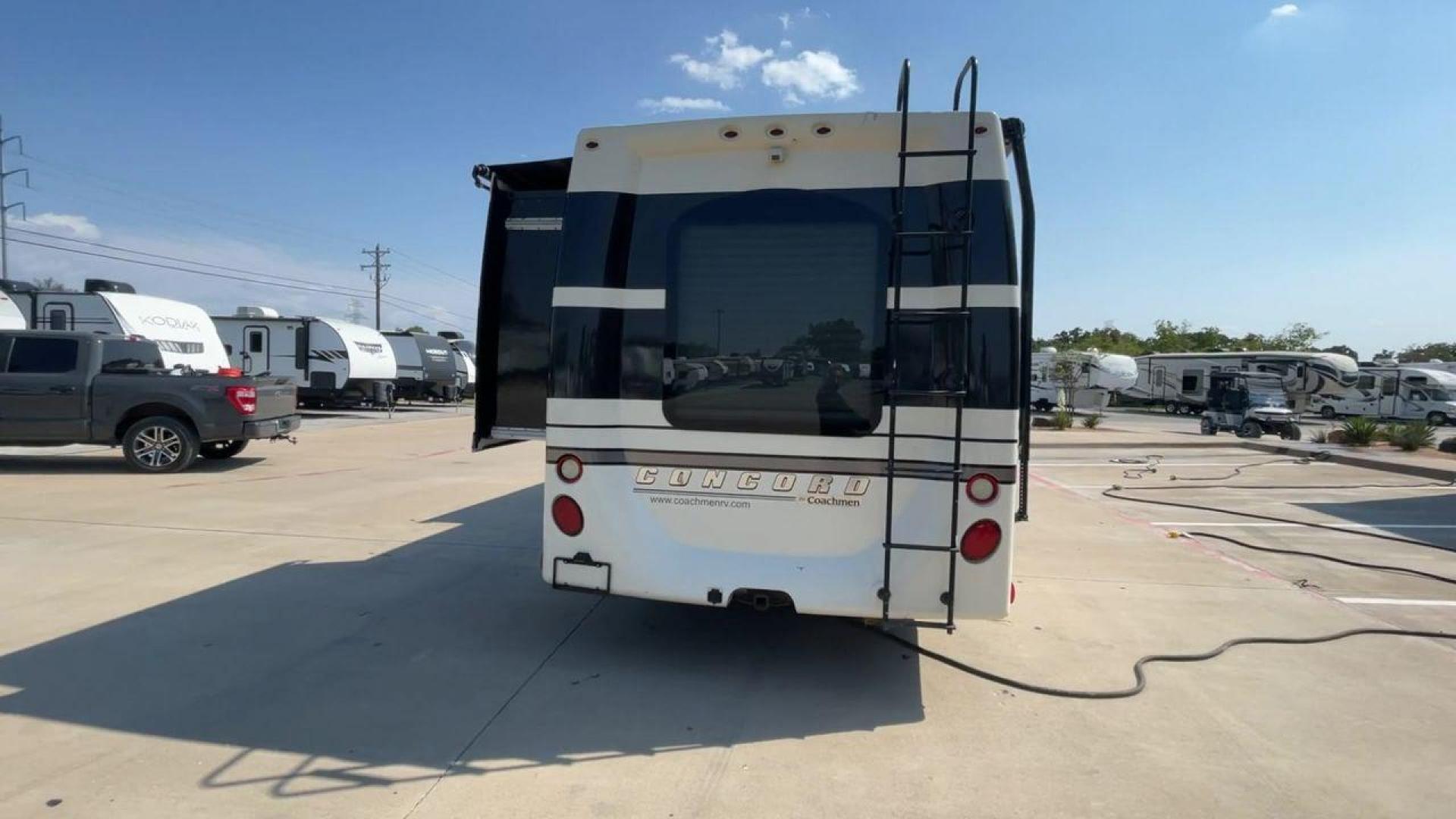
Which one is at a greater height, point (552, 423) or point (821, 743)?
point (552, 423)

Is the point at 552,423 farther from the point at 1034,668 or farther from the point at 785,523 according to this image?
the point at 1034,668

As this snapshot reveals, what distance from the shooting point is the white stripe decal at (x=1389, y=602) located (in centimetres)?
602

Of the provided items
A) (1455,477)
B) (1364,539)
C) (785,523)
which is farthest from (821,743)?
(1455,477)

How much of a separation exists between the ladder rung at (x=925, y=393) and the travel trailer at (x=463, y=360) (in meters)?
28.4

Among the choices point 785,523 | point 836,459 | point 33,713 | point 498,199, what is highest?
point 498,199

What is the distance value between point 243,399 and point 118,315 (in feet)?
20.1

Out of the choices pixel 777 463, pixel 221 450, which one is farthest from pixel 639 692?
pixel 221 450

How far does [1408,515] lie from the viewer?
32.6 ft

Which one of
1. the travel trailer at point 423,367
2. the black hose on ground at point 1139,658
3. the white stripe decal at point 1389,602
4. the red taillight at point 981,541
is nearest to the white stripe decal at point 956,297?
the red taillight at point 981,541

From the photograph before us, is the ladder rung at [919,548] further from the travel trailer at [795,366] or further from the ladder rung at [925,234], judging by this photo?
the ladder rung at [925,234]

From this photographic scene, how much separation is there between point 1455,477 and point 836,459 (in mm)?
14503

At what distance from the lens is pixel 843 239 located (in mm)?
3928

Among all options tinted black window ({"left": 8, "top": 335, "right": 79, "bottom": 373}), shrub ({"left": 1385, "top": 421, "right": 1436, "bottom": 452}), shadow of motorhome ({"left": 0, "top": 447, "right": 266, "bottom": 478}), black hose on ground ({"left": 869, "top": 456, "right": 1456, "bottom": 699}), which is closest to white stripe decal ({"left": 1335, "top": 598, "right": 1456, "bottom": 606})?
black hose on ground ({"left": 869, "top": 456, "right": 1456, "bottom": 699})

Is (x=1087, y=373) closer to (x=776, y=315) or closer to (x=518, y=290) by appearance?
(x=518, y=290)
